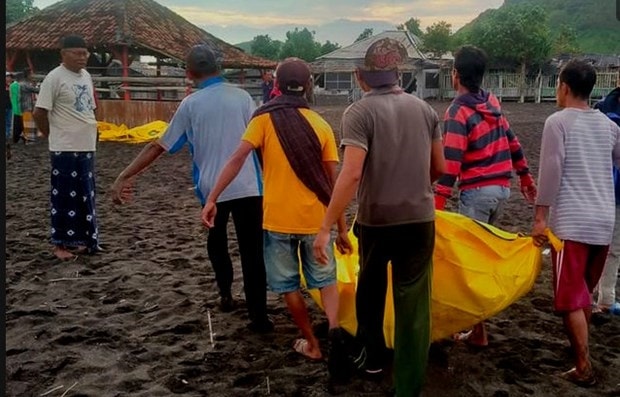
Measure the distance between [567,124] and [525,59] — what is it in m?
43.9

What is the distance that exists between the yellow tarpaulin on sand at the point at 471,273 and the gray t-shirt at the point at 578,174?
0.29 m

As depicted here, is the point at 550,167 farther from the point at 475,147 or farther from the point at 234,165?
the point at 234,165

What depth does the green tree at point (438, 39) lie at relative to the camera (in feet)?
179

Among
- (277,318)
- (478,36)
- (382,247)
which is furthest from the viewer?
(478,36)

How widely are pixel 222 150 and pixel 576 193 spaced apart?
2.19m

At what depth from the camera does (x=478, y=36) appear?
48312 millimetres

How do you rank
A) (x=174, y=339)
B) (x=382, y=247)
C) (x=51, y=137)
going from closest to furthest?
(x=382, y=247), (x=174, y=339), (x=51, y=137)

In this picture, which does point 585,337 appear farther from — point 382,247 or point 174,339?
point 174,339

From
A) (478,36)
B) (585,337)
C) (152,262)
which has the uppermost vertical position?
(478,36)

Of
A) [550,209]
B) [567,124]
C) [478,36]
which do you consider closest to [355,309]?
[550,209]

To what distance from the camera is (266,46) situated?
6631cm

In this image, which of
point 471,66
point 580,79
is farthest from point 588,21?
point 580,79

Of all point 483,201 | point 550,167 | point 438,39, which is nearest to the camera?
point 550,167

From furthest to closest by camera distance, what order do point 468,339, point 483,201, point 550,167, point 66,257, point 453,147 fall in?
point 66,257 < point 468,339 < point 483,201 < point 453,147 < point 550,167
